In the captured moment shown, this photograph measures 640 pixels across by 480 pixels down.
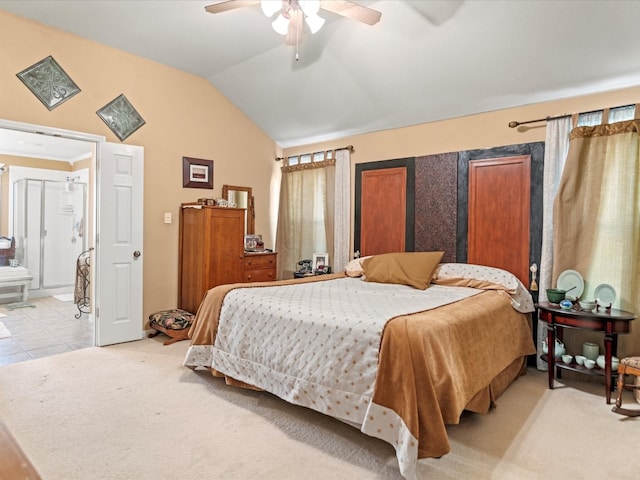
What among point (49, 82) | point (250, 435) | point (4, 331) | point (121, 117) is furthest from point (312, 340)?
point (4, 331)

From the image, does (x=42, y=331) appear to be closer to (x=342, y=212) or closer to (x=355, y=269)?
(x=355, y=269)

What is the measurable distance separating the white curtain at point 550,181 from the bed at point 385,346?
24 centimetres

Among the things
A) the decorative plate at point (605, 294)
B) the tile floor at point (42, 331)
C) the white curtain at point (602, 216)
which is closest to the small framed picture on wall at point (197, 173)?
the tile floor at point (42, 331)

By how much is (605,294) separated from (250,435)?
9.46 feet

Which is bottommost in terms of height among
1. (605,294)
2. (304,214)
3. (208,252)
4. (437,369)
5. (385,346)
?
(437,369)

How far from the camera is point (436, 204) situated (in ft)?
13.7

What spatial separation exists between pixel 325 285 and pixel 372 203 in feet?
4.95

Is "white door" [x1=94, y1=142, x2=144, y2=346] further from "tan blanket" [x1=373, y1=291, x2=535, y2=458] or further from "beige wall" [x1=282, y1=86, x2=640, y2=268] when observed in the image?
"tan blanket" [x1=373, y1=291, x2=535, y2=458]

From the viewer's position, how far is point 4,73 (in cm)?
338

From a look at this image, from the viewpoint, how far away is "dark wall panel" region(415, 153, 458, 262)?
4074mm

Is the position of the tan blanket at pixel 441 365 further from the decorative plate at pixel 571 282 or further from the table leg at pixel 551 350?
the decorative plate at pixel 571 282

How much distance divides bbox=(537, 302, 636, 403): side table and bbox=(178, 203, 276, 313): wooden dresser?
320 centimetres

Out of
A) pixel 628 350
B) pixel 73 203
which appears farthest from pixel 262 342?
pixel 73 203

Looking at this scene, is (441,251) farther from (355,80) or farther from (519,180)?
(355,80)
